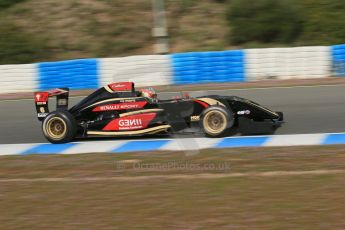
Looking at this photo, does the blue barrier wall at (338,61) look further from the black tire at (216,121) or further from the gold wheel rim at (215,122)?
the gold wheel rim at (215,122)

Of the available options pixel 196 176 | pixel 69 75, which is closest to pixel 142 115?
pixel 196 176

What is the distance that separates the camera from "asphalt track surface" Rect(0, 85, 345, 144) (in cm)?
911

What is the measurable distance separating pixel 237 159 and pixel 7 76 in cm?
1251

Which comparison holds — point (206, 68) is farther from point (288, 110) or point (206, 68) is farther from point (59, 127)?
point (59, 127)

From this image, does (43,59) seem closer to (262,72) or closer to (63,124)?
(262,72)

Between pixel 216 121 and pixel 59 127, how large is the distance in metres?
2.48

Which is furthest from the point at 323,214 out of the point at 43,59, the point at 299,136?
the point at 43,59

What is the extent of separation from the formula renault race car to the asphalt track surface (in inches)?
22.7

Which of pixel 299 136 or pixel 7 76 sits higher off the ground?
pixel 7 76

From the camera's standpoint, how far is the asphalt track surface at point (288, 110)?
911 centimetres

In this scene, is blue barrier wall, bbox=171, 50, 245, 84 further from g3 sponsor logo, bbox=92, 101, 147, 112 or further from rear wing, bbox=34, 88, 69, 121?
g3 sponsor logo, bbox=92, 101, 147, 112

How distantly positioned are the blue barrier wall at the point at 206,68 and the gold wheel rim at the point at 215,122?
820 cm

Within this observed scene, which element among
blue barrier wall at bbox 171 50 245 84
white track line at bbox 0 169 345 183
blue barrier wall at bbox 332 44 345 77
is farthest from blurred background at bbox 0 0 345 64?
→ white track line at bbox 0 169 345 183

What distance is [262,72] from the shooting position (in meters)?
16.6
